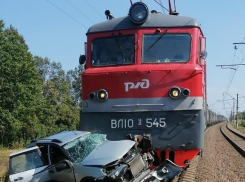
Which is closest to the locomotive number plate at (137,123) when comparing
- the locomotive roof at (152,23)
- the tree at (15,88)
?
the locomotive roof at (152,23)

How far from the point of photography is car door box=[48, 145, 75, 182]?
7.85 metres

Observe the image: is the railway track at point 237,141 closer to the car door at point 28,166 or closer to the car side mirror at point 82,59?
the car side mirror at point 82,59

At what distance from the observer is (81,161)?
7969 mm

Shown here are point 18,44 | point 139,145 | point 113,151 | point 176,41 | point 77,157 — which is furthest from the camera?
point 18,44

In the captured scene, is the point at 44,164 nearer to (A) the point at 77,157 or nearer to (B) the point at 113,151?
(A) the point at 77,157

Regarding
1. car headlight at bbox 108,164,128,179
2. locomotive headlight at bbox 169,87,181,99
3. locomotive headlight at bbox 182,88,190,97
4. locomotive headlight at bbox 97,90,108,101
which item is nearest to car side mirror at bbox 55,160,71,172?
car headlight at bbox 108,164,128,179

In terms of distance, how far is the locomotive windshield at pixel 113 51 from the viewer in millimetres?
9609

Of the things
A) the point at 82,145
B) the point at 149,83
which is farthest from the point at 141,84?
the point at 82,145

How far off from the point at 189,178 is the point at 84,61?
4248 mm

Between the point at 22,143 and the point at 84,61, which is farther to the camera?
the point at 22,143

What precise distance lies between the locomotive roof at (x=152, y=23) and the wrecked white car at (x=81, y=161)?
8.31 ft

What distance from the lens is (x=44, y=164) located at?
855 cm

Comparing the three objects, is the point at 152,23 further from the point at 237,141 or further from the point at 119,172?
the point at 237,141

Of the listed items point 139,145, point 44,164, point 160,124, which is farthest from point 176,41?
point 44,164
